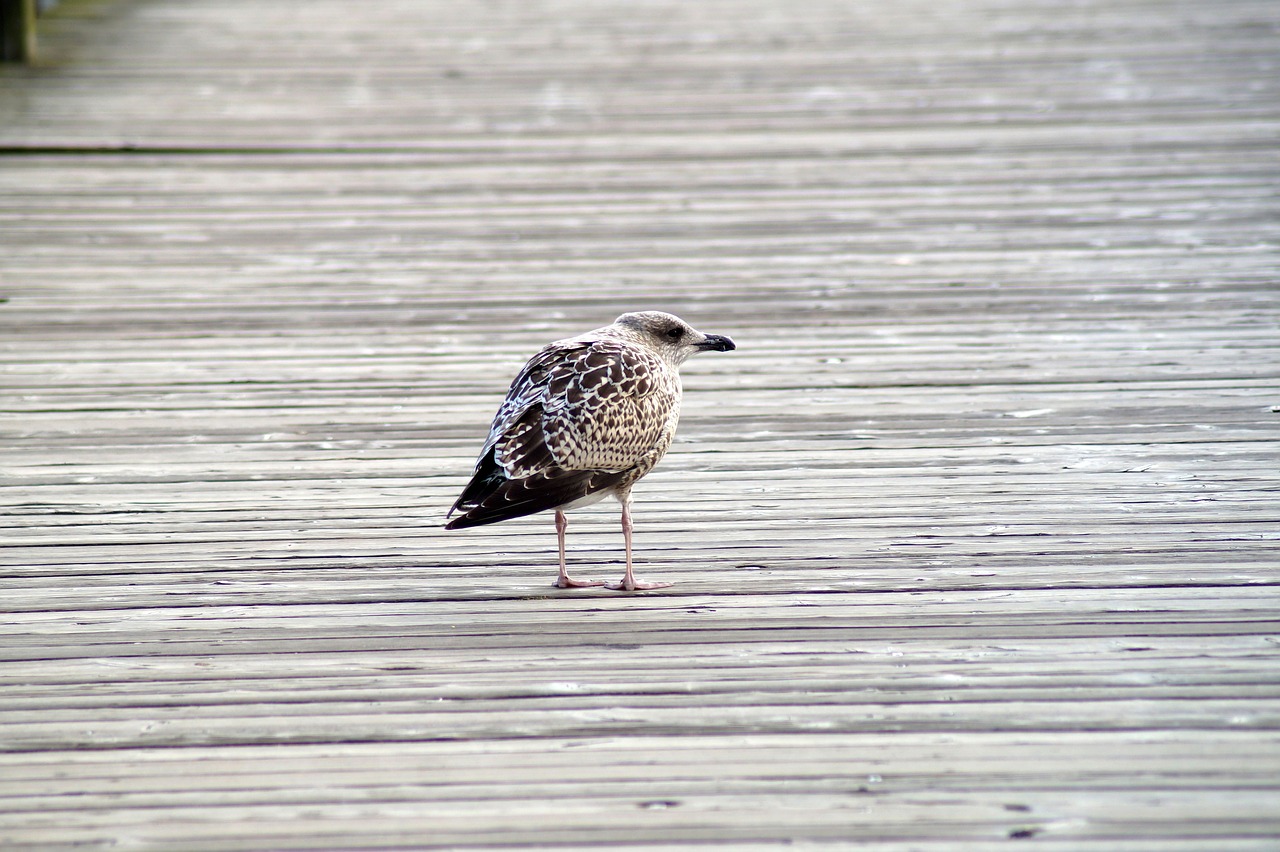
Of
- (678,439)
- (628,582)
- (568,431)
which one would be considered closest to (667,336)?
(568,431)

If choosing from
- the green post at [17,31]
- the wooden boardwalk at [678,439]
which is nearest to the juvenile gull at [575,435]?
the wooden boardwalk at [678,439]

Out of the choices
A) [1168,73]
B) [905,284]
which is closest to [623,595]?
[905,284]

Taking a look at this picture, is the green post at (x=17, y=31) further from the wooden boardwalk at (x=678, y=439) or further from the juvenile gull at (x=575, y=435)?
the juvenile gull at (x=575, y=435)

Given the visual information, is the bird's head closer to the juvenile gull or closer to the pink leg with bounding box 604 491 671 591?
the juvenile gull

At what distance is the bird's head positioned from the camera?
4.13 meters

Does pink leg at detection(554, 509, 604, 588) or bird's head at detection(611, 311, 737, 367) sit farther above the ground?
bird's head at detection(611, 311, 737, 367)

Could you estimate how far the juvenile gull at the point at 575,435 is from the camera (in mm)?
3650

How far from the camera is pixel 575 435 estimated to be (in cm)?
370

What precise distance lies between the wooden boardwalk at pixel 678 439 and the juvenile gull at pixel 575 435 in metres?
0.29

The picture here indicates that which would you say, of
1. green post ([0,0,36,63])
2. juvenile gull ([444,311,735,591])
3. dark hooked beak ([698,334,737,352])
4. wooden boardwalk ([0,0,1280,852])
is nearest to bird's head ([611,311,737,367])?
dark hooked beak ([698,334,737,352])

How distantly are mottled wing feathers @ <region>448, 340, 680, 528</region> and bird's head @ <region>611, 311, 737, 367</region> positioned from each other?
0.69 feet

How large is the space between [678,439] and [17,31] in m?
7.22

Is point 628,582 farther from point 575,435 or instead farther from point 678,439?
point 678,439

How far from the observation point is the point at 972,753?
287cm
